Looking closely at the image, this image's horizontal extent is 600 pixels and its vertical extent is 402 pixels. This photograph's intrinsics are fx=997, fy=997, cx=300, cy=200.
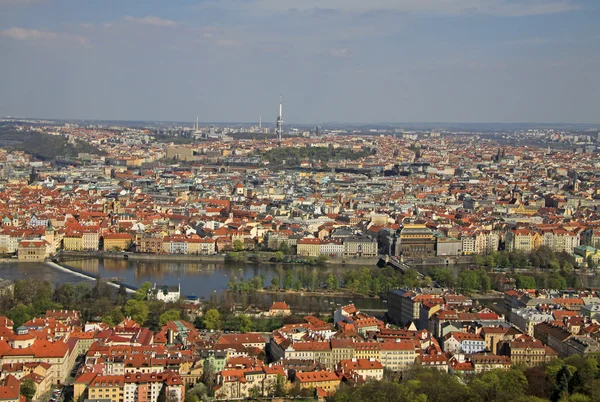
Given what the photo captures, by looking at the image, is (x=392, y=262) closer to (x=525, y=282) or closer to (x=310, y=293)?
(x=525, y=282)

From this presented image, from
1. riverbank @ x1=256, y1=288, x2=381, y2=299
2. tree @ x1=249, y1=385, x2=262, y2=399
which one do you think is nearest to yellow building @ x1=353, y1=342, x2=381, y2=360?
tree @ x1=249, y1=385, x2=262, y2=399

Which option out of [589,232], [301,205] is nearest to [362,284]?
[589,232]

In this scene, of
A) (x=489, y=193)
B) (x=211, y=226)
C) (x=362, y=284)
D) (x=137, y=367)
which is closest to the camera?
(x=137, y=367)

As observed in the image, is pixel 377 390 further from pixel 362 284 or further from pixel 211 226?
pixel 211 226

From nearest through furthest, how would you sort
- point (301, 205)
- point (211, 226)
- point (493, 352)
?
1. point (493, 352)
2. point (211, 226)
3. point (301, 205)

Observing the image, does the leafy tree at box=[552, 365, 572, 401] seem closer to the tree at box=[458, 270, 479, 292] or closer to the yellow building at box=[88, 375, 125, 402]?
the yellow building at box=[88, 375, 125, 402]

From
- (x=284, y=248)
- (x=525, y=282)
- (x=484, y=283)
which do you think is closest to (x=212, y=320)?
(x=484, y=283)
